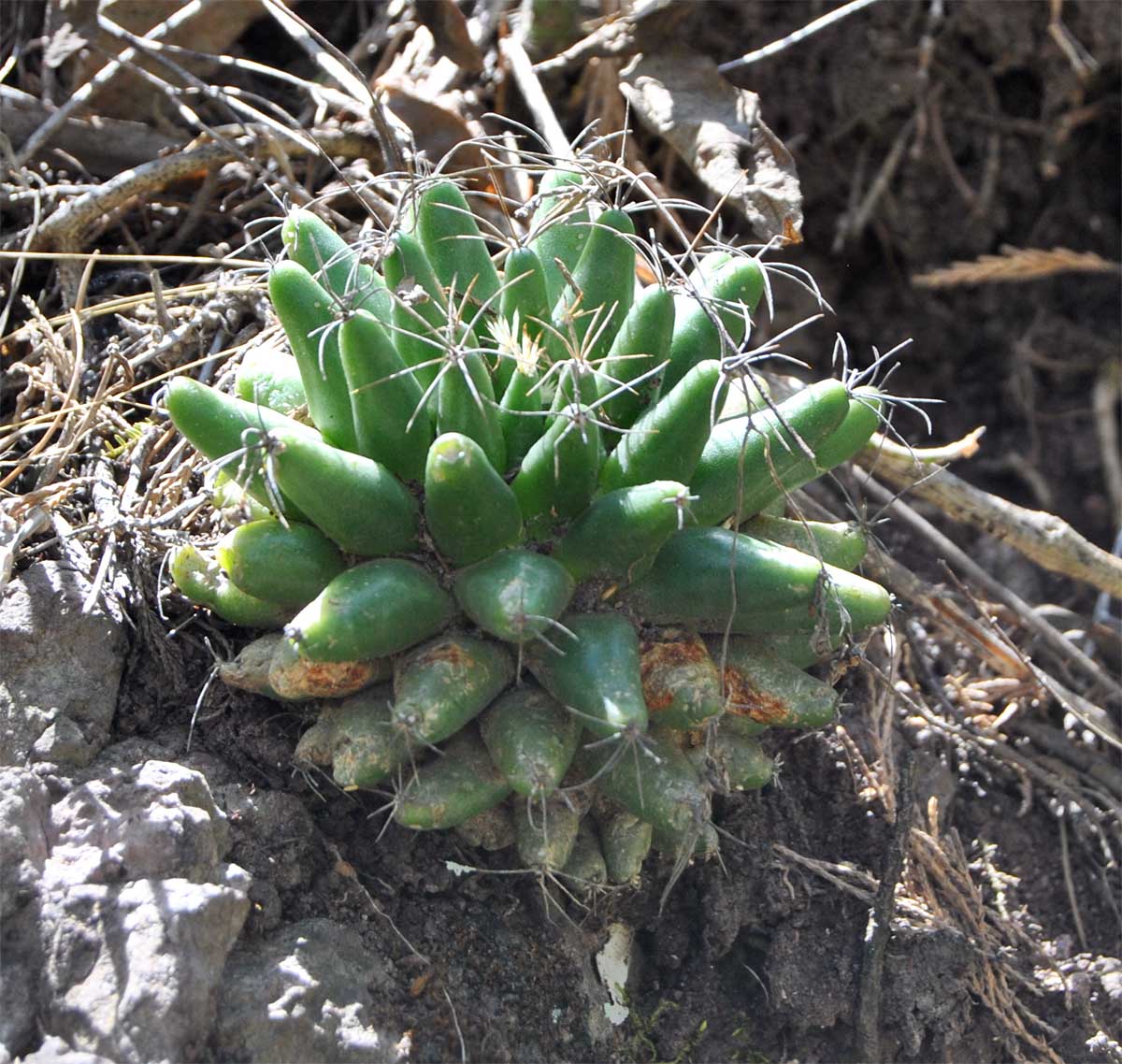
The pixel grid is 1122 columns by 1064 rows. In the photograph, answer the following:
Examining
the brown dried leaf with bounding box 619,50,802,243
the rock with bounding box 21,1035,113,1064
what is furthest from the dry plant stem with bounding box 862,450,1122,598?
the rock with bounding box 21,1035,113,1064

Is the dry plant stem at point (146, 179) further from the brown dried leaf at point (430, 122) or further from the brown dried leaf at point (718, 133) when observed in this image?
the brown dried leaf at point (718, 133)

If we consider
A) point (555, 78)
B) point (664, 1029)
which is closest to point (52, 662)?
point (664, 1029)

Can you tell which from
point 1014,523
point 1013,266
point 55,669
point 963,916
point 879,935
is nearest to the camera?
point 55,669

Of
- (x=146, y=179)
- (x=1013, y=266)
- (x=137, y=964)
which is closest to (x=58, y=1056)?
(x=137, y=964)

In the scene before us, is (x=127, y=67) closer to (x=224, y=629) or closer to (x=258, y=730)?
(x=224, y=629)

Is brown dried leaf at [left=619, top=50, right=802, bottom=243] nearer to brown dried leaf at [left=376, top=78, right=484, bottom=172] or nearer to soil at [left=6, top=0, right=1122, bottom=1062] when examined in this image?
soil at [left=6, top=0, right=1122, bottom=1062]

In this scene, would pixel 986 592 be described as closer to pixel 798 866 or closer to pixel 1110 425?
pixel 798 866

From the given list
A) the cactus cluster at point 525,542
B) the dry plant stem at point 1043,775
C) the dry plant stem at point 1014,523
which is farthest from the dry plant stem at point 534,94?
the dry plant stem at point 1043,775
